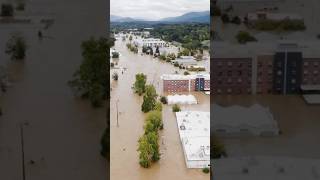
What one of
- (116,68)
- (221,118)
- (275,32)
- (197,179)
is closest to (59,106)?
(221,118)

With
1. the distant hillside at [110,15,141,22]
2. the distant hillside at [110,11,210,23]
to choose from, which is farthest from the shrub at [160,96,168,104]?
the distant hillside at [110,15,141,22]

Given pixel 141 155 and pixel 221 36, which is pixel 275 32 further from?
pixel 141 155

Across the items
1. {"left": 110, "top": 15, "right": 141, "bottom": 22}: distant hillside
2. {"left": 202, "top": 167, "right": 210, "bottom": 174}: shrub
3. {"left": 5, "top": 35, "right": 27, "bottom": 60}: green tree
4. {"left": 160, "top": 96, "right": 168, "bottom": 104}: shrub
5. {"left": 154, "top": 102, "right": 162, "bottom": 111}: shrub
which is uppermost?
{"left": 110, "top": 15, "right": 141, "bottom": 22}: distant hillside

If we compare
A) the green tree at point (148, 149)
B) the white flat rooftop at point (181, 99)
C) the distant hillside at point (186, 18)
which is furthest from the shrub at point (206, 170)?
the distant hillside at point (186, 18)

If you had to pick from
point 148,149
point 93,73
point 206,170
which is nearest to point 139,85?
point 148,149

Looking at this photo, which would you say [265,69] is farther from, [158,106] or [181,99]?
[181,99]

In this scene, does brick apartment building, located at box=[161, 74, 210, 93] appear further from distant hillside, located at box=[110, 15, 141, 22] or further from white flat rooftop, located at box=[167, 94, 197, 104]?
distant hillside, located at box=[110, 15, 141, 22]

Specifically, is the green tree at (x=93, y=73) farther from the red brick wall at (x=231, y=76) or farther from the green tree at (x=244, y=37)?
the green tree at (x=244, y=37)
